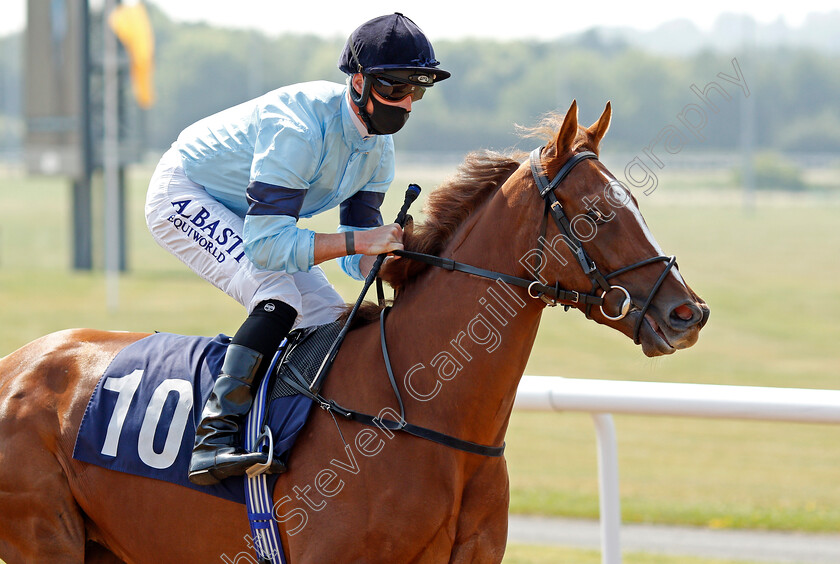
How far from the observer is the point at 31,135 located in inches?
858

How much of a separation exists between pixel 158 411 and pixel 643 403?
1.71 metres

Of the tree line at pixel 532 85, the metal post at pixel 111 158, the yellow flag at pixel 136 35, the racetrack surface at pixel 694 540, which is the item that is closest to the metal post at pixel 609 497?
the racetrack surface at pixel 694 540

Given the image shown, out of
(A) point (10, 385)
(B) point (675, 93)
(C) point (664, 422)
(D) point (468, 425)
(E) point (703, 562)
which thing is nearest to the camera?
(D) point (468, 425)

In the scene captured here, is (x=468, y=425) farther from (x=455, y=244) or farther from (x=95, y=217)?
(x=95, y=217)

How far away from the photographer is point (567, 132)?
2488 mm

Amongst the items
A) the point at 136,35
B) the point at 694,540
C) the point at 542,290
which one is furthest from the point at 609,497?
the point at 136,35

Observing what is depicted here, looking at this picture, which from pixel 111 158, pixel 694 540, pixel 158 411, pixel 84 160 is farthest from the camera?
pixel 84 160

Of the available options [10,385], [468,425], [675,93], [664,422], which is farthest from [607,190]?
[675,93]

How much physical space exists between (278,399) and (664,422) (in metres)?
Answer: 8.53

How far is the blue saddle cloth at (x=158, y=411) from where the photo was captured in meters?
2.72

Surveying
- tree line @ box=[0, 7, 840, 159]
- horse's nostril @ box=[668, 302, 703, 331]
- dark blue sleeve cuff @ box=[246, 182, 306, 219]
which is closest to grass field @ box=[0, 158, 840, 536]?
horse's nostril @ box=[668, 302, 703, 331]

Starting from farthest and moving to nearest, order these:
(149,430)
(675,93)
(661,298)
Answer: (675,93) < (149,430) < (661,298)

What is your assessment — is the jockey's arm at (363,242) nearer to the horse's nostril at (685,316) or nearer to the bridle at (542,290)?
the bridle at (542,290)

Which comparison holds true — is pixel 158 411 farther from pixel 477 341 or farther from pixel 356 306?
pixel 477 341
